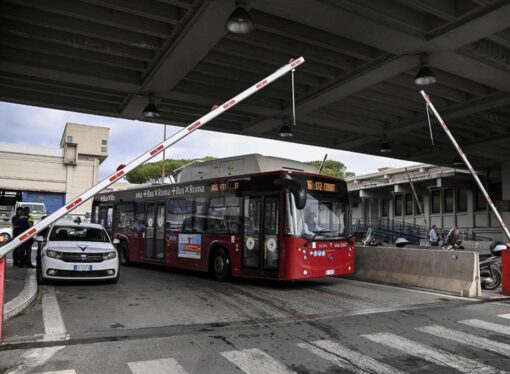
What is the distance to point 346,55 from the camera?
11906 mm

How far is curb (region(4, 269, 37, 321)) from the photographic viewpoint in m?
8.07

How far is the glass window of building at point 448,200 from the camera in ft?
114

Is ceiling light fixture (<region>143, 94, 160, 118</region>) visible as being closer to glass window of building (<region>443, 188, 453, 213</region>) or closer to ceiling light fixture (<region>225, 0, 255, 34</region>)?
ceiling light fixture (<region>225, 0, 255, 34</region>)

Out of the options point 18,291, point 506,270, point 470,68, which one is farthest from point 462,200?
point 18,291

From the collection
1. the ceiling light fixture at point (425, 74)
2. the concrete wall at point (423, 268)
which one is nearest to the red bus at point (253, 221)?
the concrete wall at point (423, 268)

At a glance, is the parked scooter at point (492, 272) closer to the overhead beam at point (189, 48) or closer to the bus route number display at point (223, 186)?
the bus route number display at point (223, 186)

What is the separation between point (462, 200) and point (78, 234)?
1120 inches

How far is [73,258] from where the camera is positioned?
11.8 meters

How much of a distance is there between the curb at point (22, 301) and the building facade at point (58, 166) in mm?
44996

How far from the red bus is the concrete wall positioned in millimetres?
1322

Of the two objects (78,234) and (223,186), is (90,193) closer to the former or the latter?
(78,234)

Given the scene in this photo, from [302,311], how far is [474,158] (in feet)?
76.9

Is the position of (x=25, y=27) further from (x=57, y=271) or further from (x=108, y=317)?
(x=108, y=317)

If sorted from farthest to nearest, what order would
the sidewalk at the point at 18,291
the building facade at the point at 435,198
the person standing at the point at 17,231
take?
the building facade at the point at 435,198
the person standing at the point at 17,231
the sidewalk at the point at 18,291
